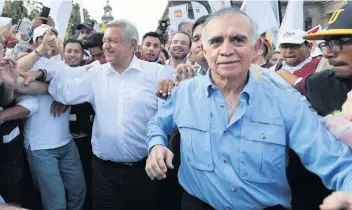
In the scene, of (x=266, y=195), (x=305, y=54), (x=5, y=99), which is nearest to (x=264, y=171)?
(x=266, y=195)

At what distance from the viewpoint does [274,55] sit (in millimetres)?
7043

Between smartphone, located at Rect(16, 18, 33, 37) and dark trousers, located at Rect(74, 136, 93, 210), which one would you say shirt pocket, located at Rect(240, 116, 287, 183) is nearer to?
dark trousers, located at Rect(74, 136, 93, 210)

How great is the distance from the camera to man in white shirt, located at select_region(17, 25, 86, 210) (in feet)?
10.5

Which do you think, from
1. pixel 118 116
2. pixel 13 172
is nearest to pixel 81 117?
pixel 118 116

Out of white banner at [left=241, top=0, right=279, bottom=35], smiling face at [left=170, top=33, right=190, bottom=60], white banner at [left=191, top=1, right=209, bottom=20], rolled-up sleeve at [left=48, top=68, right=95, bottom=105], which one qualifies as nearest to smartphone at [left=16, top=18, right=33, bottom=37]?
rolled-up sleeve at [left=48, top=68, right=95, bottom=105]

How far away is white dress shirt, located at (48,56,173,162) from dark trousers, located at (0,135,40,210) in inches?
22.1

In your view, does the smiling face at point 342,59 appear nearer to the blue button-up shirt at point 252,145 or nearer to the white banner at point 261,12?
the blue button-up shirt at point 252,145

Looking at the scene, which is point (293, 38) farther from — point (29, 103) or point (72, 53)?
point (29, 103)

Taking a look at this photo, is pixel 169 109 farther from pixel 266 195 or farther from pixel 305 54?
pixel 305 54

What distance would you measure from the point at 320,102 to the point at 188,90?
30.5 inches

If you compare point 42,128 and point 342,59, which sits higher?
point 342,59

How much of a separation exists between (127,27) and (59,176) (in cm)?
156

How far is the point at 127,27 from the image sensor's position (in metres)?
3.25

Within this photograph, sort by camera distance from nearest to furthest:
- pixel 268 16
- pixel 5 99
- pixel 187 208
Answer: pixel 187 208, pixel 5 99, pixel 268 16
